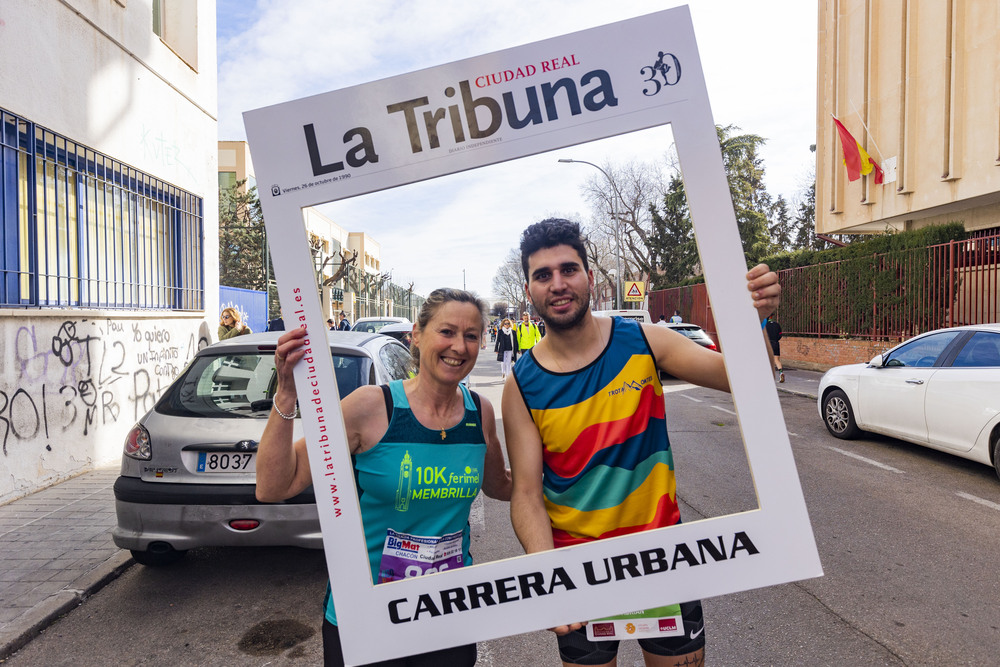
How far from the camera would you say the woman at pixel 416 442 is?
1747 millimetres

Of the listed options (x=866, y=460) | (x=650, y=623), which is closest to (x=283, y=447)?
(x=650, y=623)

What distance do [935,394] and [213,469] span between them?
701cm

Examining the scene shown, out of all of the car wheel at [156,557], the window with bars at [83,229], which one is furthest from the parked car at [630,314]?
the window with bars at [83,229]

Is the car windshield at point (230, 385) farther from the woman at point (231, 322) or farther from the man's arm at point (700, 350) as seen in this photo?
the woman at point (231, 322)

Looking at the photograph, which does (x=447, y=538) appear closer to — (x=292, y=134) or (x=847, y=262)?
(x=292, y=134)

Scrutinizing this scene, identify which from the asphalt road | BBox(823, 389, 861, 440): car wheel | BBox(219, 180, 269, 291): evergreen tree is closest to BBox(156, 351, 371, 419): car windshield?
the asphalt road

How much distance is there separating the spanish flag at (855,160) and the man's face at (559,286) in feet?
64.1

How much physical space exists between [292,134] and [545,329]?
86 cm

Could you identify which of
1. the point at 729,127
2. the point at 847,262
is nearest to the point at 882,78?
the point at 847,262

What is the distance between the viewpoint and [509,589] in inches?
61.3

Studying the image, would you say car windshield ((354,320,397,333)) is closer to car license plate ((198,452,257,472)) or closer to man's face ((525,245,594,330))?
car license plate ((198,452,257,472))

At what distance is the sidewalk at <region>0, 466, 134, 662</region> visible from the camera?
374 centimetres

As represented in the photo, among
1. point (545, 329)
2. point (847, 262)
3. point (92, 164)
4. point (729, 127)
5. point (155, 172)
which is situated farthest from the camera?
point (847, 262)

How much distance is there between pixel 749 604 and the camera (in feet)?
12.2
